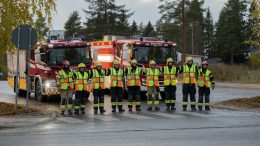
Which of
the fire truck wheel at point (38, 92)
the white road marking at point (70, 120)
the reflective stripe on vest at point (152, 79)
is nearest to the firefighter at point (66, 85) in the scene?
the white road marking at point (70, 120)

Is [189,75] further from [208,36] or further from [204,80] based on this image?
[208,36]

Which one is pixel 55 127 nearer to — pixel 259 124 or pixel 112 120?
pixel 112 120

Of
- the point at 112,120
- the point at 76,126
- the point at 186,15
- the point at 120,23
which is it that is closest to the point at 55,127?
the point at 76,126

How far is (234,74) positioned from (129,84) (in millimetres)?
30471

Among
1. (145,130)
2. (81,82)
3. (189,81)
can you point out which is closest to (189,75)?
(189,81)

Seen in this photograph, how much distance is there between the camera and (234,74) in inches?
1892

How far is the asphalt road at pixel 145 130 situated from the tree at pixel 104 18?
70.4 m

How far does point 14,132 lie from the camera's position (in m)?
12.8

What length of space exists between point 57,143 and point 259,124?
5876 mm

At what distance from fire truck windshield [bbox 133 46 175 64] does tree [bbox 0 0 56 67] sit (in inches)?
243

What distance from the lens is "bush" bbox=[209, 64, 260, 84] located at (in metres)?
45.8

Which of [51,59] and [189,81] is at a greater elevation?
[51,59]

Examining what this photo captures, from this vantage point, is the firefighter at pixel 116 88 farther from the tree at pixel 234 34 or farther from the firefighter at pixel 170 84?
the tree at pixel 234 34

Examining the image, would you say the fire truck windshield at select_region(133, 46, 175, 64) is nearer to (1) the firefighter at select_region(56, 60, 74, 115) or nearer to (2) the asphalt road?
(1) the firefighter at select_region(56, 60, 74, 115)
